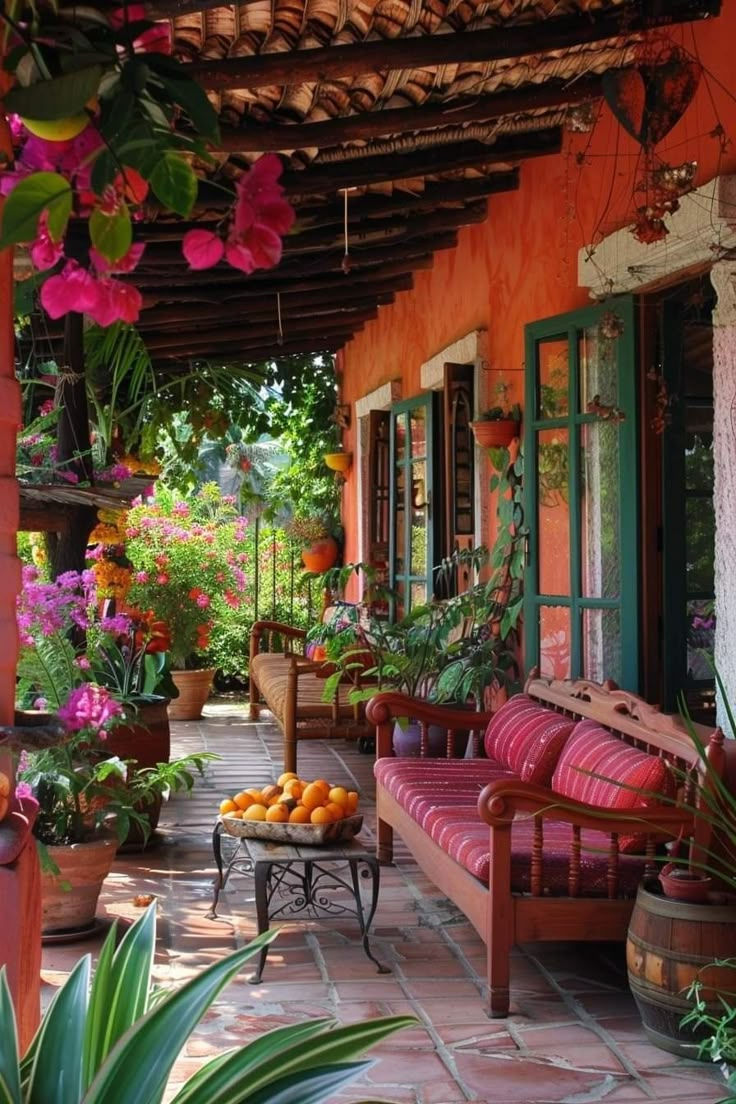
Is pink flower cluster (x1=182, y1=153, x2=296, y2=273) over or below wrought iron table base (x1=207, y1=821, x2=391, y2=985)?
over

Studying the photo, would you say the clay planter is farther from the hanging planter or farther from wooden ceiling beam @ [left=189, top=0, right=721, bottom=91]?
the hanging planter

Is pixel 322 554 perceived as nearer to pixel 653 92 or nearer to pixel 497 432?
pixel 497 432

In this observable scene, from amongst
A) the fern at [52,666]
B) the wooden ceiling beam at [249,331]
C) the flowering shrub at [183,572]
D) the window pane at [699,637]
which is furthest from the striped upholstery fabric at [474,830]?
the flowering shrub at [183,572]

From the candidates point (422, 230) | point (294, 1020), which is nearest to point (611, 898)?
point (294, 1020)

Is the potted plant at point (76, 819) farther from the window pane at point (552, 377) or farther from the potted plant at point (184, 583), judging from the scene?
the potted plant at point (184, 583)

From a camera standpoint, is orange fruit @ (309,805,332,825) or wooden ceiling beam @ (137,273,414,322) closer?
orange fruit @ (309,805,332,825)

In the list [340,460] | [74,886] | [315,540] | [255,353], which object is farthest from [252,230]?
[315,540]

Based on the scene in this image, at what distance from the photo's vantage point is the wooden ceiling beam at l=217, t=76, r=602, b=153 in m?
4.47

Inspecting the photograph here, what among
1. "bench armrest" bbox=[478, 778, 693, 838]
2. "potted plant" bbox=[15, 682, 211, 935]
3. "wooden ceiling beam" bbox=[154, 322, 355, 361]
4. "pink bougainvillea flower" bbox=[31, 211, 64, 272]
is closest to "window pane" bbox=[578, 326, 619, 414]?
"bench armrest" bbox=[478, 778, 693, 838]

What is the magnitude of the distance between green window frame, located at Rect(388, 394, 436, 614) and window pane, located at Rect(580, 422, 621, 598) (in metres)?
A: 2.42

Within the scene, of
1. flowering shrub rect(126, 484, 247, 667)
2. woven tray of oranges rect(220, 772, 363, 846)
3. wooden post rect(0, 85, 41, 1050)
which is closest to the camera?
wooden post rect(0, 85, 41, 1050)

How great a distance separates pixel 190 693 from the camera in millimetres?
9672

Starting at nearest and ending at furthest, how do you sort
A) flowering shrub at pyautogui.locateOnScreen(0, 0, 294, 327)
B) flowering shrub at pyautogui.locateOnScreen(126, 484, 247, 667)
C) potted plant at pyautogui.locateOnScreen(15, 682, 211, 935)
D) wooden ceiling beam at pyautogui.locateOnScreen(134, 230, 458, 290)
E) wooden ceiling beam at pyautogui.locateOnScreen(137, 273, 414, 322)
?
flowering shrub at pyautogui.locateOnScreen(0, 0, 294, 327)
potted plant at pyautogui.locateOnScreen(15, 682, 211, 935)
wooden ceiling beam at pyautogui.locateOnScreen(134, 230, 458, 290)
wooden ceiling beam at pyautogui.locateOnScreen(137, 273, 414, 322)
flowering shrub at pyautogui.locateOnScreen(126, 484, 247, 667)

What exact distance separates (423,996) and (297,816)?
0.73 meters
